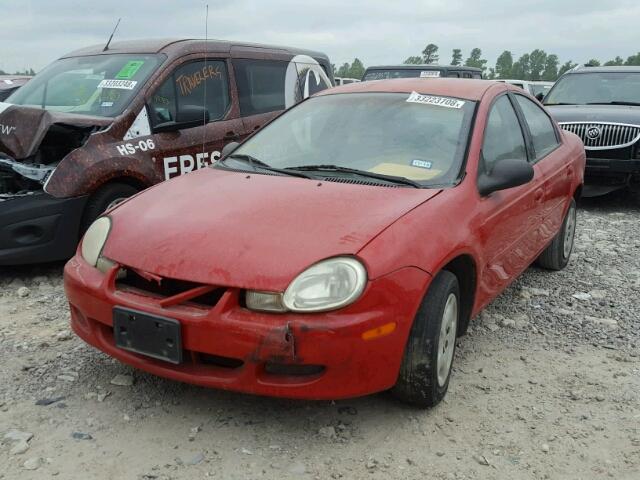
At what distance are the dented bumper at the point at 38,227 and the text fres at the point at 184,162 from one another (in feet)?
2.58

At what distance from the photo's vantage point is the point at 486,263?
3359 mm

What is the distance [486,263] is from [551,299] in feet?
4.90

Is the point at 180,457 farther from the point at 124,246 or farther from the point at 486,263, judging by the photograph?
the point at 486,263

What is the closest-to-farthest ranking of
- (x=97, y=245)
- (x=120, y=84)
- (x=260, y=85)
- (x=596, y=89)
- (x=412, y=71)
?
(x=97, y=245), (x=120, y=84), (x=260, y=85), (x=596, y=89), (x=412, y=71)

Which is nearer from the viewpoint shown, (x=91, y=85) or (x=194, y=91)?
(x=91, y=85)

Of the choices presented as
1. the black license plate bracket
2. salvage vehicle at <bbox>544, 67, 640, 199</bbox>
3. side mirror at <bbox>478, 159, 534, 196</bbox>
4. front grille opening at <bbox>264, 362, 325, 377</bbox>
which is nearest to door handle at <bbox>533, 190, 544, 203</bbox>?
side mirror at <bbox>478, 159, 534, 196</bbox>

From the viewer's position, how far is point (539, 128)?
4.62 metres

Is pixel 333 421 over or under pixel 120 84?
under

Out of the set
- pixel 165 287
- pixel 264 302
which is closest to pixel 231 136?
pixel 165 287

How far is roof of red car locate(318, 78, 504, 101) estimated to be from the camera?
12.6 ft

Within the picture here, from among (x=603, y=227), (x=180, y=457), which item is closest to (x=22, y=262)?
(x=180, y=457)

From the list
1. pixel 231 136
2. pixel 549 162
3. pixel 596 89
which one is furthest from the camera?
pixel 596 89

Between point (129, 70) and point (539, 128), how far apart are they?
10.8ft

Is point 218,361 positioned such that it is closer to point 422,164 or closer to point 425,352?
point 425,352
